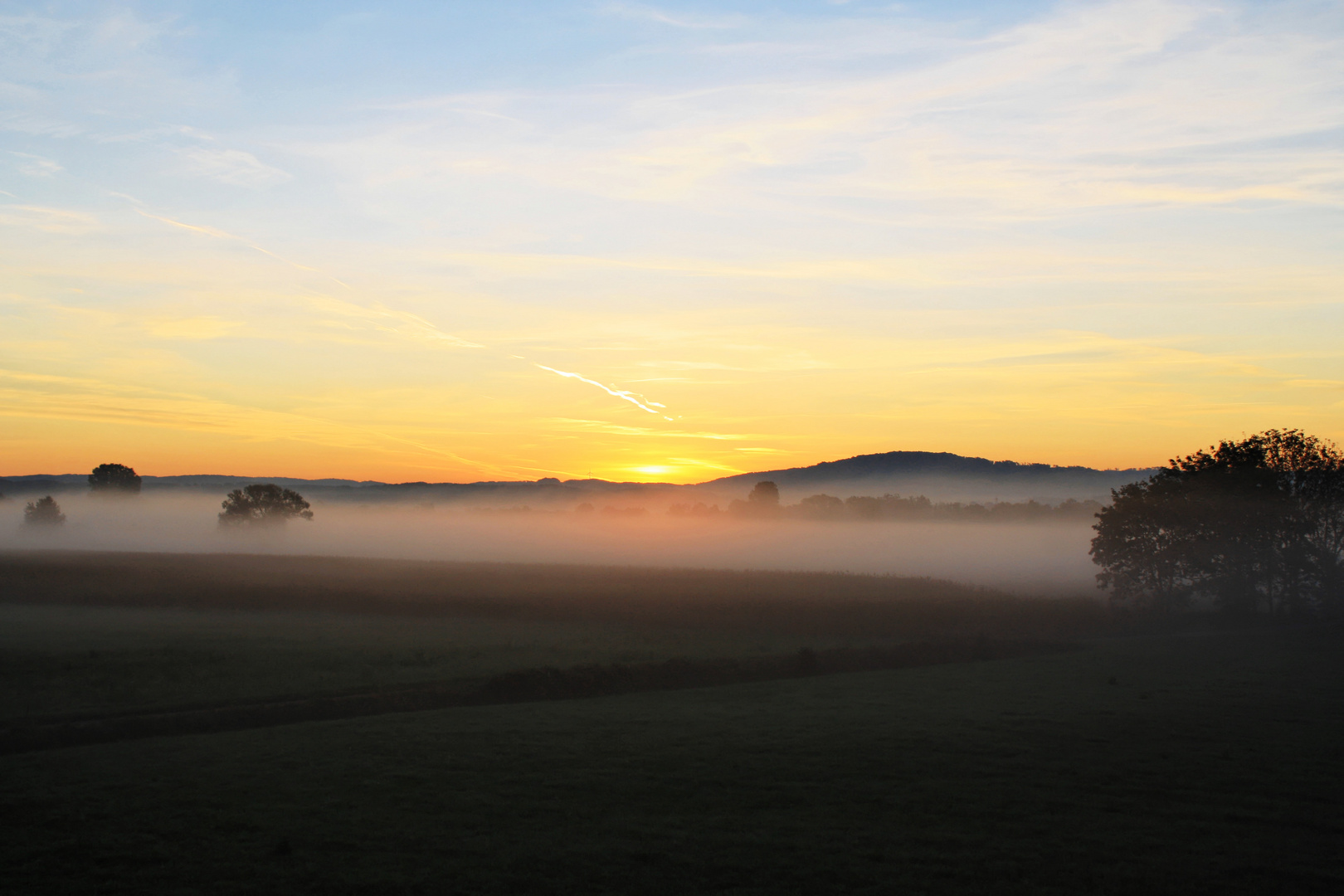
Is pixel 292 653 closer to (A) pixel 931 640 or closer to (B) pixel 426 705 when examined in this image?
(B) pixel 426 705

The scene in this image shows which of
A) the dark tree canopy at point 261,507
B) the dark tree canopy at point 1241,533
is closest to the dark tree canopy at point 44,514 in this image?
the dark tree canopy at point 261,507

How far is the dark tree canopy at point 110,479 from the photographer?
152 metres

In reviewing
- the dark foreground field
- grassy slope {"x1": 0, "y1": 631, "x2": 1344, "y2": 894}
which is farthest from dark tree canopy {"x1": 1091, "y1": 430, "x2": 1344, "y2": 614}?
grassy slope {"x1": 0, "y1": 631, "x2": 1344, "y2": 894}

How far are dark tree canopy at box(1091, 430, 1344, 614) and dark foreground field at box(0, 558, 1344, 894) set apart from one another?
3196 cm

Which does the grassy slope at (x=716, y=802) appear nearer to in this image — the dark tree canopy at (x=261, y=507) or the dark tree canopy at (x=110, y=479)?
the dark tree canopy at (x=261, y=507)

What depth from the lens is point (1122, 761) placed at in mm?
19859

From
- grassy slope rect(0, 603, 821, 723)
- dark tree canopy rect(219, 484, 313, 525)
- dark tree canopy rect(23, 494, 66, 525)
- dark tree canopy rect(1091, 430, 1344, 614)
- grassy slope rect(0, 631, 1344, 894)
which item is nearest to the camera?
grassy slope rect(0, 631, 1344, 894)

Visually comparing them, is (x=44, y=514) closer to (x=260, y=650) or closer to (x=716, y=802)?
→ (x=260, y=650)

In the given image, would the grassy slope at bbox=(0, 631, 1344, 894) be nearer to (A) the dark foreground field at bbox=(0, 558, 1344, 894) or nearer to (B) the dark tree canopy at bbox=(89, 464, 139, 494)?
(A) the dark foreground field at bbox=(0, 558, 1344, 894)

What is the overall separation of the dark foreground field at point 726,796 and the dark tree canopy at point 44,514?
141221mm

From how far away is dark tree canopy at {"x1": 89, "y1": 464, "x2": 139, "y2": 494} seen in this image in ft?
499

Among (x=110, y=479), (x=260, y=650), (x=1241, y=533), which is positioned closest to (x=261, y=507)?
(x=110, y=479)

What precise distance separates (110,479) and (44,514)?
11.5 metres

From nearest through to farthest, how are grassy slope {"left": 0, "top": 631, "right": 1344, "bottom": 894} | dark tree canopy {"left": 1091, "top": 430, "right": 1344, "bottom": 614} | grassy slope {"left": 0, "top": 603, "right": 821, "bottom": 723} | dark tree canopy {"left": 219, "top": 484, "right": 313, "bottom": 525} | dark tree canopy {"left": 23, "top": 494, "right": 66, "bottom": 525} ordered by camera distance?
grassy slope {"left": 0, "top": 631, "right": 1344, "bottom": 894}
grassy slope {"left": 0, "top": 603, "right": 821, "bottom": 723}
dark tree canopy {"left": 1091, "top": 430, "right": 1344, "bottom": 614}
dark tree canopy {"left": 219, "top": 484, "right": 313, "bottom": 525}
dark tree canopy {"left": 23, "top": 494, "right": 66, "bottom": 525}
